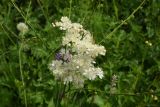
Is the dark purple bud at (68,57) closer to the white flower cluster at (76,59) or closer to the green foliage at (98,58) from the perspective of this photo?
the white flower cluster at (76,59)

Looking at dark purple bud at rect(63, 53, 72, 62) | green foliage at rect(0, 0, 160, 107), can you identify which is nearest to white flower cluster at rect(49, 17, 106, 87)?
dark purple bud at rect(63, 53, 72, 62)

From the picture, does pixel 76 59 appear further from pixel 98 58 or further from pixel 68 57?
pixel 98 58

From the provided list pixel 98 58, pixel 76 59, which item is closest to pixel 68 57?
pixel 76 59

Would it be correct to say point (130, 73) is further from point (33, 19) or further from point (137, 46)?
point (33, 19)

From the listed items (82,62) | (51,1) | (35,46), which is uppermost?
(51,1)

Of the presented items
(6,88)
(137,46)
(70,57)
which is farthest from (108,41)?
(70,57)

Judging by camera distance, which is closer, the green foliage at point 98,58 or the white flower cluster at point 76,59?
the white flower cluster at point 76,59

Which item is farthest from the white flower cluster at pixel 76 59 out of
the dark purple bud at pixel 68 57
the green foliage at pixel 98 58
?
the green foliage at pixel 98 58
